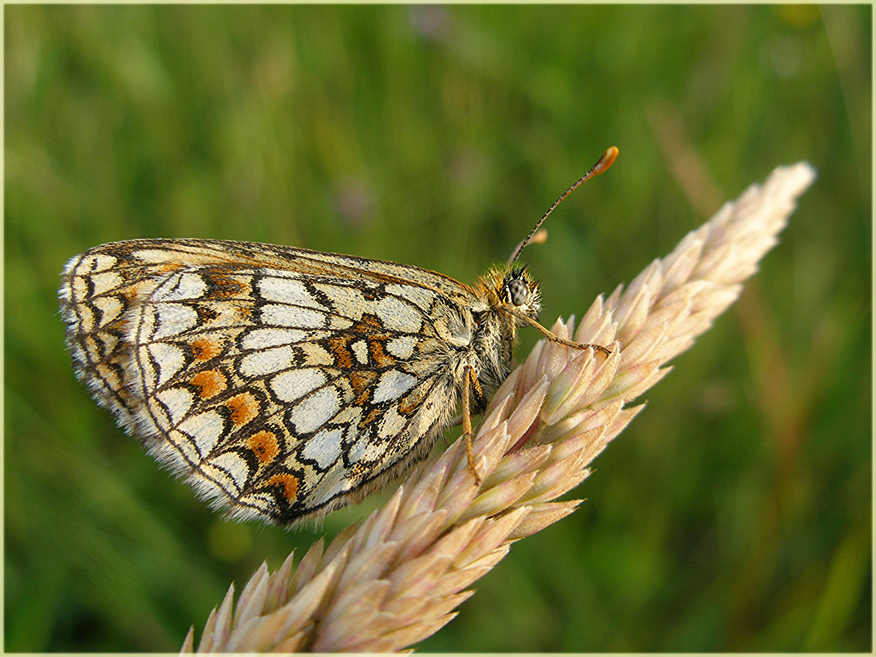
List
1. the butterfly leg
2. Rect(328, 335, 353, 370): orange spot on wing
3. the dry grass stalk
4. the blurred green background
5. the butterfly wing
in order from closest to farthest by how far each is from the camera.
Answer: the dry grass stalk, the butterfly leg, the butterfly wing, Rect(328, 335, 353, 370): orange spot on wing, the blurred green background

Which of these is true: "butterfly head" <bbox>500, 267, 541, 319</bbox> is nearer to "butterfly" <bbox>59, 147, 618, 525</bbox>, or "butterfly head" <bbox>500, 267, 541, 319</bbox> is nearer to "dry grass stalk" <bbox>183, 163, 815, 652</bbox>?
"butterfly" <bbox>59, 147, 618, 525</bbox>

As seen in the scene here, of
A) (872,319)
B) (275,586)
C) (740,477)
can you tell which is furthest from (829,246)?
(275,586)

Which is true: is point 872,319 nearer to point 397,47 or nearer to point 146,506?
point 397,47

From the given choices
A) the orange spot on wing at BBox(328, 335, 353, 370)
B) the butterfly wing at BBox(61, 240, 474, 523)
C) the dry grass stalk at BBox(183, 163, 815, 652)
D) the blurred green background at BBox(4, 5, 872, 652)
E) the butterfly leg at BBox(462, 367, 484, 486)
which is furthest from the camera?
the blurred green background at BBox(4, 5, 872, 652)

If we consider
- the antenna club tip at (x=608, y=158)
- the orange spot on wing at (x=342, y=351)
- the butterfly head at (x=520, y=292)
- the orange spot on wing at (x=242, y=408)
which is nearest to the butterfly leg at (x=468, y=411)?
the butterfly head at (x=520, y=292)

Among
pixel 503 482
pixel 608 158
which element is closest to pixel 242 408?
pixel 503 482

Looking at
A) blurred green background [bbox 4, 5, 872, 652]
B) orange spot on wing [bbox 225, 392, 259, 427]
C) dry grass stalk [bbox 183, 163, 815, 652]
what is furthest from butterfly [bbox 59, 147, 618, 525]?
blurred green background [bbox 4, 5, 872, 652]
